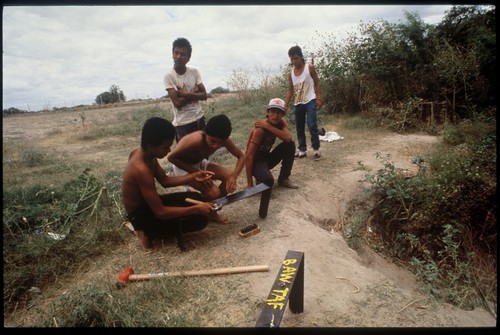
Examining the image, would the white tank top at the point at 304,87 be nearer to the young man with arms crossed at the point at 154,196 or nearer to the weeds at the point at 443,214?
the weeds at the point at 443,214

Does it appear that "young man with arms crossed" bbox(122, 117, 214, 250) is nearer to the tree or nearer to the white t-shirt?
the white t-shirt

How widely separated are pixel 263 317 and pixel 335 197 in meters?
3.02

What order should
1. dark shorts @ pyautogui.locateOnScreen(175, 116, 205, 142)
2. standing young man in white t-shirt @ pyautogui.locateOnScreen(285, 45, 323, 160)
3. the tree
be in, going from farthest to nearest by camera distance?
the tree < standing young man in white t-shirt @ pyautogui.locateOnScreen(285, 45, 323, 160) < dark shorts @ pyautogui.locateOnScreen(175, 116, 205, 142)

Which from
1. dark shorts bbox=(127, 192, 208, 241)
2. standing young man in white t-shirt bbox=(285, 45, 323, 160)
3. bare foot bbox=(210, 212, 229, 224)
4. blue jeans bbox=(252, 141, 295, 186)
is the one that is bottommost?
bare foot bbox=(210, 212, 229, 224)

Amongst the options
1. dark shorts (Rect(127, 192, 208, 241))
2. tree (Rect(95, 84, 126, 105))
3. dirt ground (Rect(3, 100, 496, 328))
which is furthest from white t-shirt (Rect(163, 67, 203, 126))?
tree (Rect(95, 84, 126, 105))

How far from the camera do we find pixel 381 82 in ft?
27.4

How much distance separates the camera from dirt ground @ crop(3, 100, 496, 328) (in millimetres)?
2240

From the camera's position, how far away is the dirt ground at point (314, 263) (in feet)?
7.35

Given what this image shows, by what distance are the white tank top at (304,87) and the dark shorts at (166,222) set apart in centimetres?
286

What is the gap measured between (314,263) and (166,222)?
4.76 ft

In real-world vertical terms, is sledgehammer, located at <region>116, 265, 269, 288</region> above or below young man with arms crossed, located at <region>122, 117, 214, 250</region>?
below

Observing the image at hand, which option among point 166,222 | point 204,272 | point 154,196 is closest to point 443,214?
point 204,272

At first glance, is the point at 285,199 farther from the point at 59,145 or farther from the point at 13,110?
the point at 13,110

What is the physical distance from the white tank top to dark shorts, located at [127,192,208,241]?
2.86m
